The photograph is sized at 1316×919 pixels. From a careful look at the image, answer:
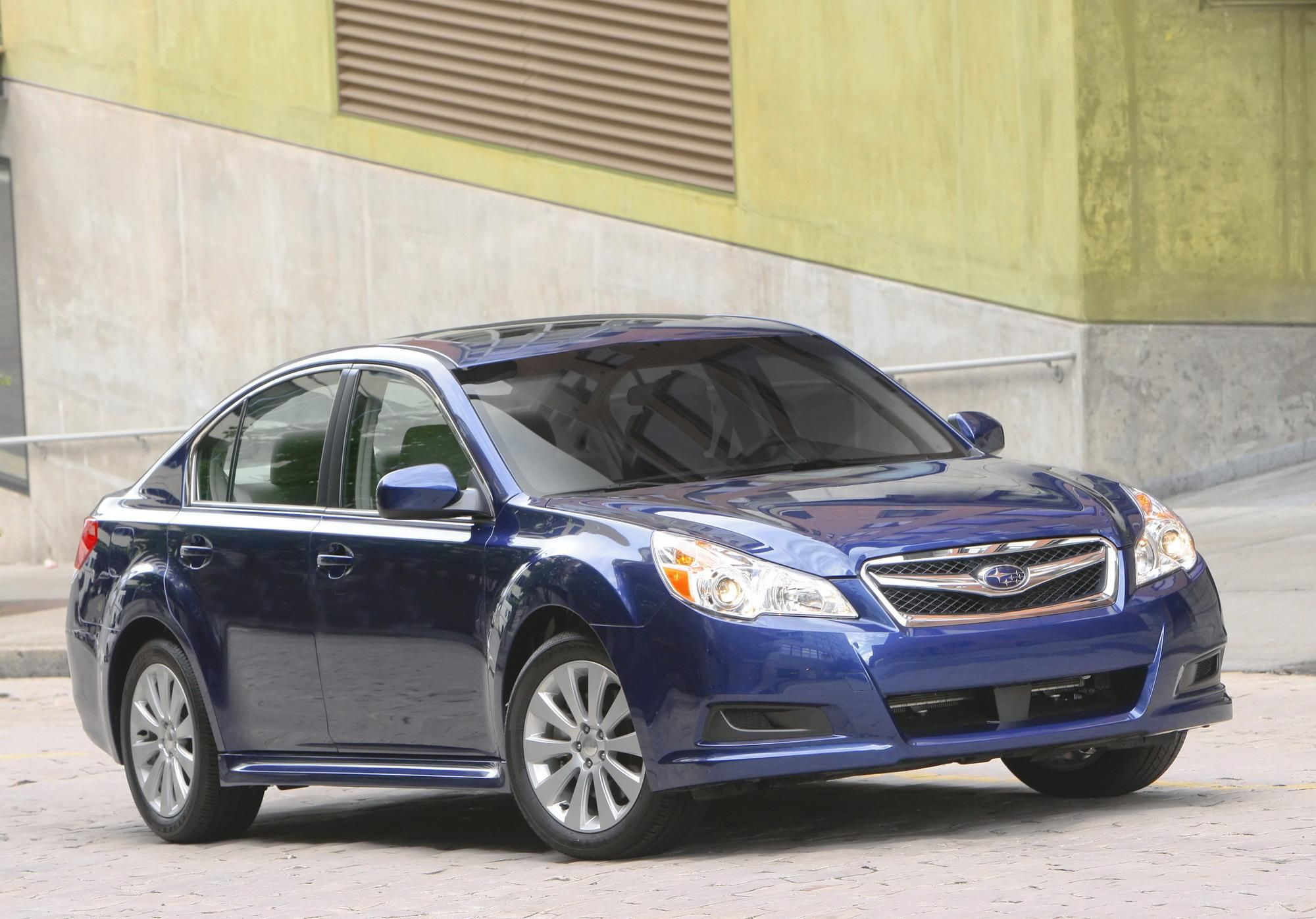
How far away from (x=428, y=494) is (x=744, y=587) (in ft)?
3.94

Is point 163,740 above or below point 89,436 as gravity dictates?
below

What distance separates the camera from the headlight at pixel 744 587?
633 cm

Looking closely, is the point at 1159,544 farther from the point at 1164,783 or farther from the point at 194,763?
the point at 194,763

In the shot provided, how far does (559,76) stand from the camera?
779 inches

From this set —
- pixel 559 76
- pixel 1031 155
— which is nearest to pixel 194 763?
pixel 1031 155

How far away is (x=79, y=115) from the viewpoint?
Result: 2277 centimetres

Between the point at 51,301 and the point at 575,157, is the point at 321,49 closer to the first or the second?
the point at 575,157

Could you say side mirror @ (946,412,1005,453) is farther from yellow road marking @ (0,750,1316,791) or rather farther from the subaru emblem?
the subaru emblem

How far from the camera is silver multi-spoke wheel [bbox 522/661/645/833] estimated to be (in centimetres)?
658

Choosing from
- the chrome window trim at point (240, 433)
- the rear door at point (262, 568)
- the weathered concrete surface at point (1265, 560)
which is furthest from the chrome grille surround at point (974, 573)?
the weathered concrete surface at point (1265, 560)

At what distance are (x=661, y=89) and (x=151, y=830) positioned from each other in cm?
1175

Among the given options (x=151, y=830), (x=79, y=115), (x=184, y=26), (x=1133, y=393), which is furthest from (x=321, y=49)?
(x=151, y=830)

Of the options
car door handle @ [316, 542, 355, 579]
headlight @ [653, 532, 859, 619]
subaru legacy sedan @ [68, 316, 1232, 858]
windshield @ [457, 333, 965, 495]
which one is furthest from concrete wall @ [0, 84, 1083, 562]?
headlight @ [653, 532, 859, 619]

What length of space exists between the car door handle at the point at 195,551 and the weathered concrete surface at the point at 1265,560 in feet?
16.1
